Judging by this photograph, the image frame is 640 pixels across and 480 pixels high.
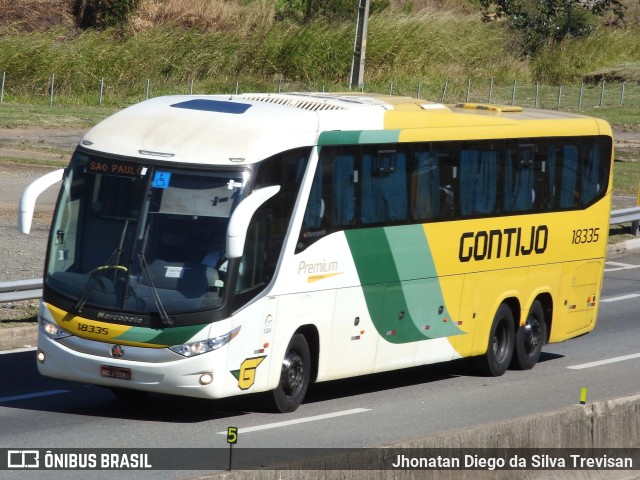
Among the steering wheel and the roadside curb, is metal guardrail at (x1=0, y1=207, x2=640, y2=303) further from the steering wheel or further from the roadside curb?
the roadside curb

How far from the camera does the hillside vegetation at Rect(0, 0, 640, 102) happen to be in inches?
1946

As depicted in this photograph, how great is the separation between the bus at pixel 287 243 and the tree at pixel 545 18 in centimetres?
5317

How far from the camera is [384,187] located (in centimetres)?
1416

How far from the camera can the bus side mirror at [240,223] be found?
1152 cm

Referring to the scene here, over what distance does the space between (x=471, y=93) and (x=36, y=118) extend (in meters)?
22.4

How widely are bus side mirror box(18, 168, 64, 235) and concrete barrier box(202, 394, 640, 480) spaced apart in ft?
10.5

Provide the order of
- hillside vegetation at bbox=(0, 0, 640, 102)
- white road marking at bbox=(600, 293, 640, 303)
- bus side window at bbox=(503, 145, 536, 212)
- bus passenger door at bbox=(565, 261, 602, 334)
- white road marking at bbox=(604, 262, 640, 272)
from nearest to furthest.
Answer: bus side window at bbox=(503, 145, 536, 212) → bus passenger door at bbox=(565, 261, 602, 334) → white road marking at bbox=(600, 293, 640, 303) → white road marking at bbox=(604, 262, 640, 272) → hillside vegetation at bbox=(0, 0, 640, 102)

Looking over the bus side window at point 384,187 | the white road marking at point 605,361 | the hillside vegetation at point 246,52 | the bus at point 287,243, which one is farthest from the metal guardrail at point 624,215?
the hillside vegetation at point 246,52

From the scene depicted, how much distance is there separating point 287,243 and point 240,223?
1163 mm

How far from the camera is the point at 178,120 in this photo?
42.0 ft

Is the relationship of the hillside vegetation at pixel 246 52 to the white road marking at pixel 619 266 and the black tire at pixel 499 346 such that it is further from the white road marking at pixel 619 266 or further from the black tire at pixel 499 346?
the black tire at pixel 499 346

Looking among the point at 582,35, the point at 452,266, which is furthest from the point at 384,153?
the point at 582,35

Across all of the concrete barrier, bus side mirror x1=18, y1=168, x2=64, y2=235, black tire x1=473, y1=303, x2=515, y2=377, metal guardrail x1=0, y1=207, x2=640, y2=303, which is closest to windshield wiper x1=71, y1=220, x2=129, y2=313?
bus side mirror x1=18, y1=168, x2=64, y2=235

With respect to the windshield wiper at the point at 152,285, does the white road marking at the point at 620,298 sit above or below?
below
